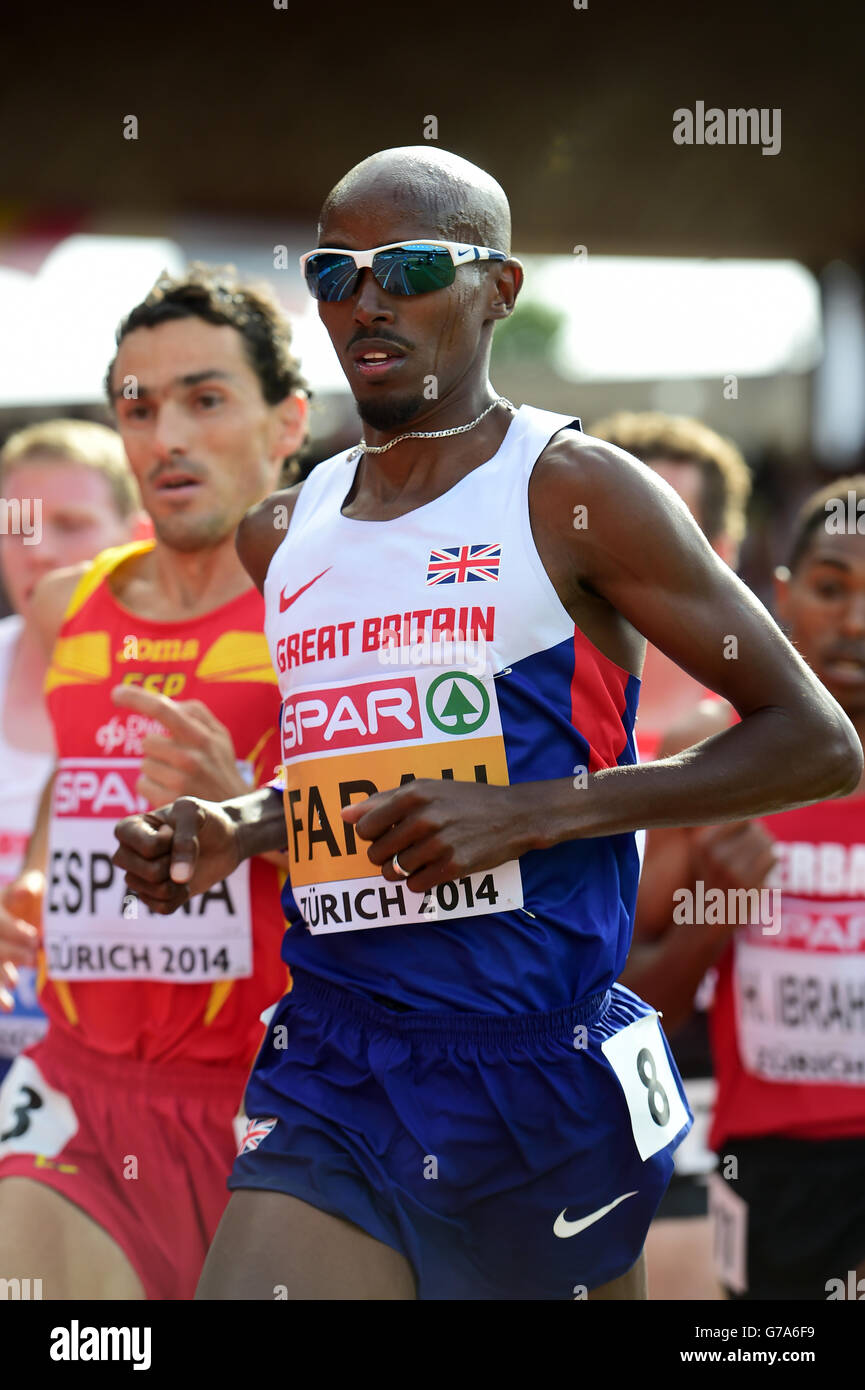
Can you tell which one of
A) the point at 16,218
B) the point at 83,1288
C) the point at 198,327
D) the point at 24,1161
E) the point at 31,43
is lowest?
the point at 83,1288

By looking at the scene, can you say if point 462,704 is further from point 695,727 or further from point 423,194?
point 695,727

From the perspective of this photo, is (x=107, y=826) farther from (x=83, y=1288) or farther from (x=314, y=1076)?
(x=314, y=1076)

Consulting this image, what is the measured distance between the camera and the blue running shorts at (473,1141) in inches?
104

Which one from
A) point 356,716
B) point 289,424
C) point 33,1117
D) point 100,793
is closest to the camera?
point 356,716

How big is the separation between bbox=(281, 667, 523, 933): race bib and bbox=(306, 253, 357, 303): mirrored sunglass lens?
672mm

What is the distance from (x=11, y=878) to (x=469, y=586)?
340 cm

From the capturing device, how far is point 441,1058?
2678 mm

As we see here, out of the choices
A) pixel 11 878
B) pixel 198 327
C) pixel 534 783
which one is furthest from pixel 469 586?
pixel 11 878

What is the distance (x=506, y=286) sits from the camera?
293 centimetres

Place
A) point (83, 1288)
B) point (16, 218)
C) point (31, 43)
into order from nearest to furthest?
point (83, 1288), point (31, 43), point (16, 218)

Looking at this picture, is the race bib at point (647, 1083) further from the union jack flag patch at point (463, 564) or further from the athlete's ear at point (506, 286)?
the athlete's ear at point (506, 286)

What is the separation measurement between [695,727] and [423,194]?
248cm
